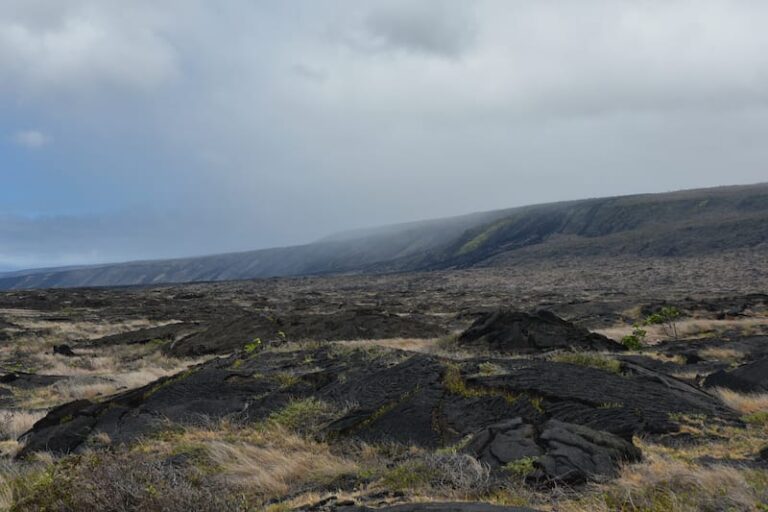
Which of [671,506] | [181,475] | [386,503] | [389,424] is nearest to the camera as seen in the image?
[671,506]

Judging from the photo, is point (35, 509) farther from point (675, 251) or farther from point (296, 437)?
point (675, 251)

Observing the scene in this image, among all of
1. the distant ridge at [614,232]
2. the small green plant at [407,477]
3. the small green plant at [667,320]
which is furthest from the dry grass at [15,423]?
the distant ridge at [614,232]

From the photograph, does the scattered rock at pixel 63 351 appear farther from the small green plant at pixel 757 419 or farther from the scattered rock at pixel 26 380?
the small green plant at pixel 757 419

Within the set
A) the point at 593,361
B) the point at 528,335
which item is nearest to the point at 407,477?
the point at 593,361

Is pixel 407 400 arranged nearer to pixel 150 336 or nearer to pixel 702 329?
pixel 702 329

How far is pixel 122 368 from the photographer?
2383 centimetres

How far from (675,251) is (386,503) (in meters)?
106

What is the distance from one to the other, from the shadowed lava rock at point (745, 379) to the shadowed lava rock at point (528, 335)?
6.44 metres

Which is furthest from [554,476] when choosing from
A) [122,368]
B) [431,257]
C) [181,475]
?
[431,257]

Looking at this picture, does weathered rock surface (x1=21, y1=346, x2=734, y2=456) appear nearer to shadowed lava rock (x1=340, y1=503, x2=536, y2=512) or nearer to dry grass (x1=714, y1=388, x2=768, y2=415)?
dry grass (x1=714, y1=388, x2=768, y2=415)

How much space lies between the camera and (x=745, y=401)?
1040 cm

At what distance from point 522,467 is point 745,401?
22.1 feet

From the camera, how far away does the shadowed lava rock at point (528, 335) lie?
1917cm

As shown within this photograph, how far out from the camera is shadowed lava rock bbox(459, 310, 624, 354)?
19172 millimetres
